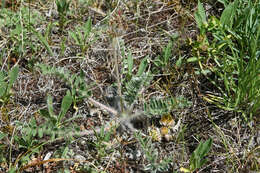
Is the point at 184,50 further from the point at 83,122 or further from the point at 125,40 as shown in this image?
the point at 83,122

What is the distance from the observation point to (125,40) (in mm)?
2613

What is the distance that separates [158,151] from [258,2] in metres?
1.22

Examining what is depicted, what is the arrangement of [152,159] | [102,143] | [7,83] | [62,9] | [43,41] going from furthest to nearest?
[62,9], [43,41], [7,83], [102,143], [152,159]

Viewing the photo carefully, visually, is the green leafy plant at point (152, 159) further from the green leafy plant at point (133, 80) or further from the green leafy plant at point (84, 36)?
the green leafy plant at point (84, 36)

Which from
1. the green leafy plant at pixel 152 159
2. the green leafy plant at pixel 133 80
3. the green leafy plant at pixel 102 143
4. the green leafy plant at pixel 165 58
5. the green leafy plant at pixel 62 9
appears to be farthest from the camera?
the green leafy plant at pixel 62 9

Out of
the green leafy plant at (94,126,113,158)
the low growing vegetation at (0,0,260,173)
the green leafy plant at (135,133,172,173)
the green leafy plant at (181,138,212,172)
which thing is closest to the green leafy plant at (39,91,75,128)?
the low growing vegetation at (0,0,260,173)

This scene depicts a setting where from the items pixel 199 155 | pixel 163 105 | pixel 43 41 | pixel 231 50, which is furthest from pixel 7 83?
pixel 231 50

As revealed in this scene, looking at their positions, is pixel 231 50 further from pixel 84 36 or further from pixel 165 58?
pixel 84 36

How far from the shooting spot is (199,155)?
2.06 m

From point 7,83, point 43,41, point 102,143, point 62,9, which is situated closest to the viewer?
point 102,143

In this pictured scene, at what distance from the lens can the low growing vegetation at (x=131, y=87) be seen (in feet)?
7.04

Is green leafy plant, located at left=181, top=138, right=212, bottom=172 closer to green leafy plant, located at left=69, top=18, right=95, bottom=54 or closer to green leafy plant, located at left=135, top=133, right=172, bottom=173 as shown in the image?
green leafy plant, located at left=135, top=133, right=172, bottom=173

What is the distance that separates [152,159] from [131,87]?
19.3 inches

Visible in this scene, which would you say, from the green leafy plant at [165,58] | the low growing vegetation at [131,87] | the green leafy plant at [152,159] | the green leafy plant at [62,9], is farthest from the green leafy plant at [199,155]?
the green leafy plant at [62,9]
